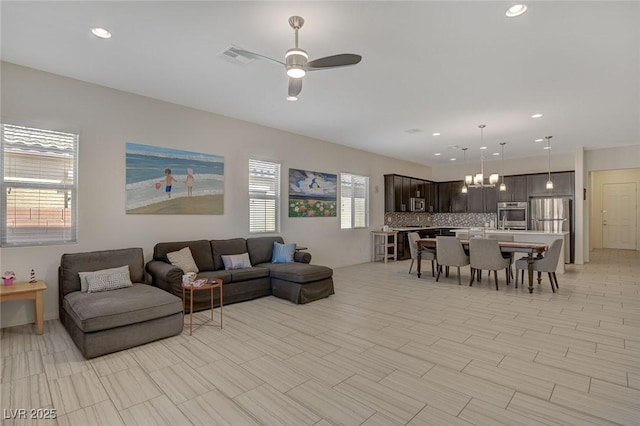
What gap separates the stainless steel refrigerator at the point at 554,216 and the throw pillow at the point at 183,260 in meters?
8.50

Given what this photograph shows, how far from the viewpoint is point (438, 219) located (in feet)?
36.9

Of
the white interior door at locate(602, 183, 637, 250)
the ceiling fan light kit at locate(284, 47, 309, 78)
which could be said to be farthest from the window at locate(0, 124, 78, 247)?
the white interior door at locate(602, 183, 637, 250)

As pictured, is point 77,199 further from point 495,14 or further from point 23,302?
point 495,14

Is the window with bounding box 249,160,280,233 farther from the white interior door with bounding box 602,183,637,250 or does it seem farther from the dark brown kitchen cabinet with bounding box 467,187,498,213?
the white interior door with bounding box 602,183,637,250

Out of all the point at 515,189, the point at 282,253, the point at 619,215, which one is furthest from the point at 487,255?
the point at 619,215

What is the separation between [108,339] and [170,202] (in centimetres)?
231

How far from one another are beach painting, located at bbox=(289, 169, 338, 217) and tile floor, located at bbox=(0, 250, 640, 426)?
2.65 metres

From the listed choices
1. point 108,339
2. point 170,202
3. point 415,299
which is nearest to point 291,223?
point 170,202

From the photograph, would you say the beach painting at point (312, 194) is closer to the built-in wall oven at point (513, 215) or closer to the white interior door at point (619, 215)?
the built-in wall oven at point (513, 215)

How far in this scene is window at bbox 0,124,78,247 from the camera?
12.0 feet

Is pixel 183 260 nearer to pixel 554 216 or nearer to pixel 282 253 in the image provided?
pixel 282 253

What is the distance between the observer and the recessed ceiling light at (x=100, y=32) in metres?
2.94

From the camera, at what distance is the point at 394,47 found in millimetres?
3240

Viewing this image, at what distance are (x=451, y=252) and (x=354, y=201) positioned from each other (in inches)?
114
